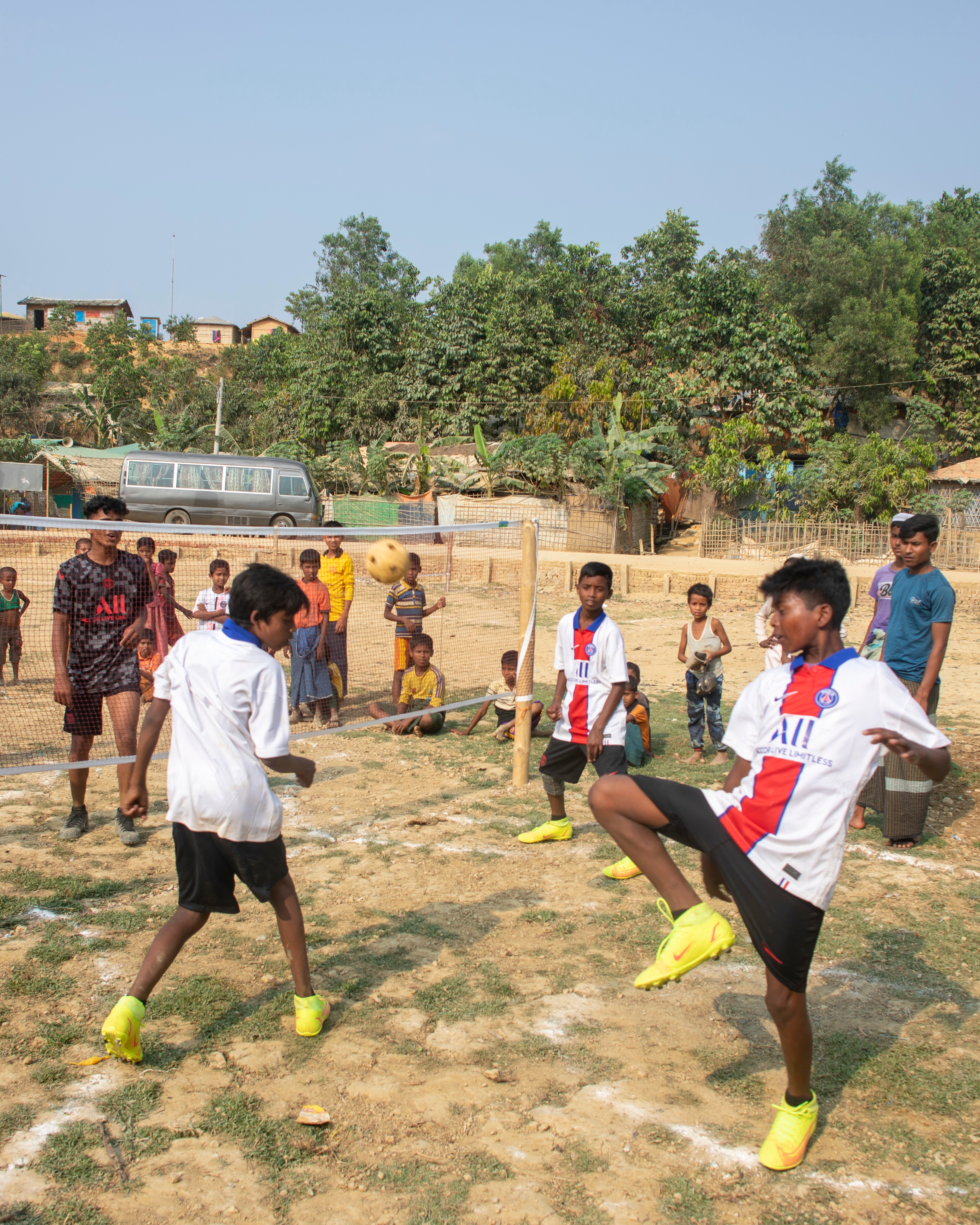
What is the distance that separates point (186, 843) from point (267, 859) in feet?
1.00

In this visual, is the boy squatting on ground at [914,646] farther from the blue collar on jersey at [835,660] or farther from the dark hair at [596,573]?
the blue collar on jersey at [835,660]

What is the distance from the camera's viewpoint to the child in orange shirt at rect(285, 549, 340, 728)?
865 centimetres

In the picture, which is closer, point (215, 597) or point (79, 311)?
point (215, 597)

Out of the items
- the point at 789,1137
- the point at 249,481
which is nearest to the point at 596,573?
the point at 789,1137

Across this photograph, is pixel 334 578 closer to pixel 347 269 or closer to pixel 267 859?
pixel 267 859

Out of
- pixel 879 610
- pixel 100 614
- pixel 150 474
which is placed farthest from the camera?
pixel 150 474

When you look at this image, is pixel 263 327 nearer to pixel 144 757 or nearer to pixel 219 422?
pixel 219 422

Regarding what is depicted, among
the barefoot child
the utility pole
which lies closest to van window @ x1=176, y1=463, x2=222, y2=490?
the utility pole

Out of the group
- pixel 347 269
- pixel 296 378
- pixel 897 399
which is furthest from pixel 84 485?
pixel 897 399

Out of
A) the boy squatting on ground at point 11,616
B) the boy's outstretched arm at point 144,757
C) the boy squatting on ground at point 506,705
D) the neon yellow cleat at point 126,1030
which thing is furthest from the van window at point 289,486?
the neon yellow cleat at point 126,1030

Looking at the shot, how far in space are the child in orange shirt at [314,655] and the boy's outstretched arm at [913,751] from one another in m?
A: 6.51

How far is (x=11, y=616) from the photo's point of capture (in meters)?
9.84

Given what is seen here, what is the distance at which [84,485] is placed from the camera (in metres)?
34.8

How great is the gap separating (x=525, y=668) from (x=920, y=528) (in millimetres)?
2962
